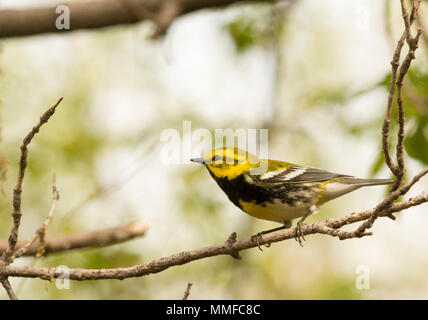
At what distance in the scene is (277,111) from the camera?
18.8 ft

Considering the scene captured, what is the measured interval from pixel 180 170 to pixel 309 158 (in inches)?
54.5

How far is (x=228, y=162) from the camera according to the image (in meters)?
3.65

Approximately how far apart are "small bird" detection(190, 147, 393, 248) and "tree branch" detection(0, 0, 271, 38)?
1256 millimetres

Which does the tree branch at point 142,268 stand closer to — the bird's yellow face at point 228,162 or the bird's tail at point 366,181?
the bird's tail at point 366,181

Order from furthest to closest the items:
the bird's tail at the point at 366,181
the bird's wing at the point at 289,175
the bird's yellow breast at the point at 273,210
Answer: the bird's wing at the point at 289,175 → the bird's yellow breast at the point at 273,210 → the bird's tail at the point at 366,181

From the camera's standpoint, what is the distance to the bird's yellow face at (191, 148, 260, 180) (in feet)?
11.9

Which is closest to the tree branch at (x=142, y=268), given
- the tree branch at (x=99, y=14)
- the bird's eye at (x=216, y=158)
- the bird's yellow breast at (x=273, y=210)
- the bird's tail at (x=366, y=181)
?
the bird's tail at (x=366, y=181)

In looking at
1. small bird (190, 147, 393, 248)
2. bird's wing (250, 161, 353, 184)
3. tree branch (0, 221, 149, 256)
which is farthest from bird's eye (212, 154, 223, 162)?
tree branch (0, 221, 149, 256)

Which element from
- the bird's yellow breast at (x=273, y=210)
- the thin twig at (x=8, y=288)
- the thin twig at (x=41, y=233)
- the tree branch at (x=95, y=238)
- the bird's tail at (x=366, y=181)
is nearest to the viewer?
the thin twig at (x=8, y=288)

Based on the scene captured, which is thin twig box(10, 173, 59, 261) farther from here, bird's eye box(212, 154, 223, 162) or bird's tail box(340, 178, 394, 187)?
bird's tail box(340, 178, 394, 187)

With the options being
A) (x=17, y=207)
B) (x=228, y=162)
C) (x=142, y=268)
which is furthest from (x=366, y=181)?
(x=17, y=207)

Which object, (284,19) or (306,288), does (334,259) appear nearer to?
(306,288)

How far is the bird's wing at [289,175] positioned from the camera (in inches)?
141

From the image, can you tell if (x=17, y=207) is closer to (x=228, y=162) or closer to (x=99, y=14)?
(x=228, y=162)
